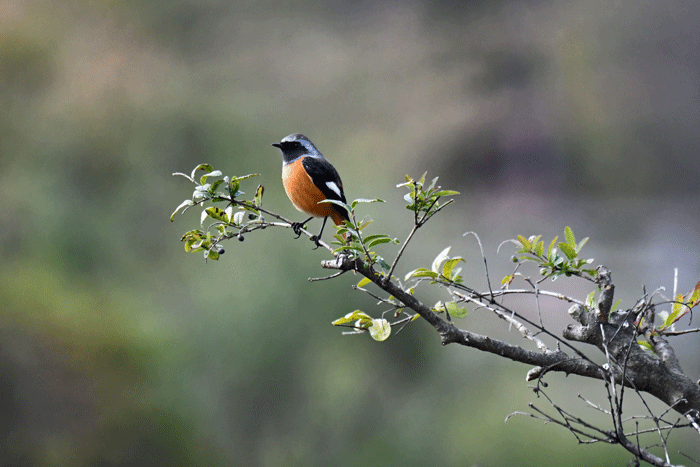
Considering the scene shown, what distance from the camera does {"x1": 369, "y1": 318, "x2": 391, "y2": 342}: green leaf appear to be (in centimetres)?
96

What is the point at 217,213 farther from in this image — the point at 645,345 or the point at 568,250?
the point at 645,345

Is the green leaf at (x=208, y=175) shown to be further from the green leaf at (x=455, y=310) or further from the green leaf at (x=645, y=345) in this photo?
the green leaf at (x=645, y=345)

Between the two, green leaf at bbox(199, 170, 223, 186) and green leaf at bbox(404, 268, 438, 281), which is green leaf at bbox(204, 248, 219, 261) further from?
green leaf at bbox(404, 268, 438, 281)

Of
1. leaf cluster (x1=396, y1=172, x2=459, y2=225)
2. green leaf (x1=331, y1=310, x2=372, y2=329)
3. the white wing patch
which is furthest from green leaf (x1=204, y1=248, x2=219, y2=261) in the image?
the white wing patch

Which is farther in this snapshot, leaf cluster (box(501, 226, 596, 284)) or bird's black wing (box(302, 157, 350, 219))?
bird's black wing (box(302, 157, 350, 219))

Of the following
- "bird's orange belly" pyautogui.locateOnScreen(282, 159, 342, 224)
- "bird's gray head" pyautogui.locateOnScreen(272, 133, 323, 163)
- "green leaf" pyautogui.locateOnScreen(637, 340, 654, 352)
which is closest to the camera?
"green leaf" pyautogui.locateOnScreen(637, 340, 654, 352)

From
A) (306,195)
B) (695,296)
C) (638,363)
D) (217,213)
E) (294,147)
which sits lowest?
(638,363)

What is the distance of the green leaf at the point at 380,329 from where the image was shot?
0.96 m

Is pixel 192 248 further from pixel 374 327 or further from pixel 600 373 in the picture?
pixel 600 373

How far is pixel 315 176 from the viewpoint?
1.50 meters

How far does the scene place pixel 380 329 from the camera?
0.97m

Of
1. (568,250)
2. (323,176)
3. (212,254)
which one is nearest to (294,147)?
(323,176)

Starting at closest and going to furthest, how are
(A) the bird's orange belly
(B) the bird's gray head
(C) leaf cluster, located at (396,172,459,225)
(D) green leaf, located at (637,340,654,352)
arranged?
1. (C) leaf cluster, located at (396,172,459,225)
2. (D) green leaf, located at (637,340,654,352)
3. (A) the bird's orange belly
4. (B) the bird's gray head

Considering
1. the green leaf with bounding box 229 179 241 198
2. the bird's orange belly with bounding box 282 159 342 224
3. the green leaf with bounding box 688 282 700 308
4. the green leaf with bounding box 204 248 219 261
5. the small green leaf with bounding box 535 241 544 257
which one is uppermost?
the bird's orange belly with bounding box 282 159 342 224
